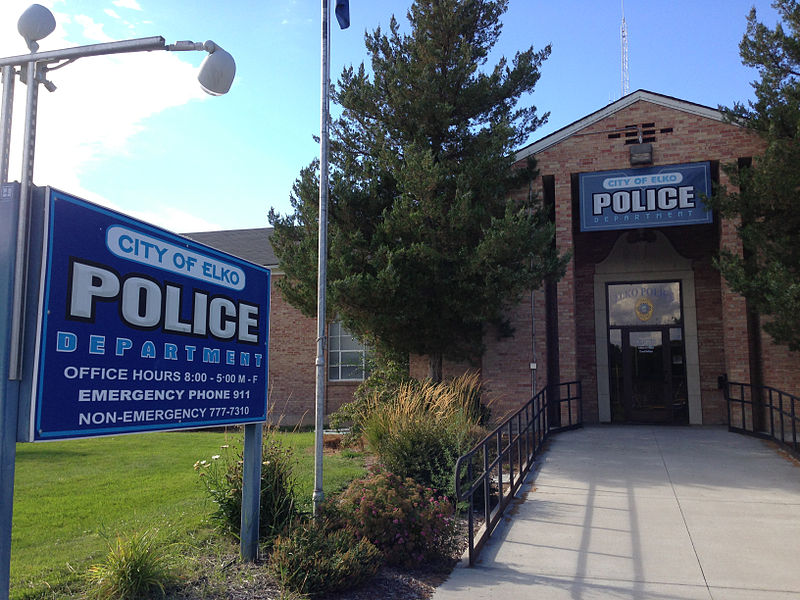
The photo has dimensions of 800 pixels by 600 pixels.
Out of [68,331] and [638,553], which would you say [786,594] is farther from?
[68,331]

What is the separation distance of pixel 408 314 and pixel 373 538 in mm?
6511

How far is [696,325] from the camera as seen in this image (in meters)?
15.6

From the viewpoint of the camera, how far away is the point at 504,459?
34.6 feet

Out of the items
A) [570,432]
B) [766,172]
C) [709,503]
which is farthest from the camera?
[570,432]

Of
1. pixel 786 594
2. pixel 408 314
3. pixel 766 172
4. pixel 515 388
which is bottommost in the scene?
pixel 786 594

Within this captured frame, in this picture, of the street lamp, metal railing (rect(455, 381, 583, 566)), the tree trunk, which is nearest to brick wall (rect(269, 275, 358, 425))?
the tree trunk

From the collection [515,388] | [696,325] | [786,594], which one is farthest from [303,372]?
[786,594]

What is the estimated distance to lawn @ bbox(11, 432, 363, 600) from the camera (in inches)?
217

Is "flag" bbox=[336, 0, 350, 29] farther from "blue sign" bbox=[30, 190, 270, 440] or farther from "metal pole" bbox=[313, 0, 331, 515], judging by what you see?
"blue sign" bbox=[30, 190, 270, 440]

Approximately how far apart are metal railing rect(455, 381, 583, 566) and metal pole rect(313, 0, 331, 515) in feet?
4.61

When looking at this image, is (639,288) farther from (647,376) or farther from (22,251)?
(22,251)

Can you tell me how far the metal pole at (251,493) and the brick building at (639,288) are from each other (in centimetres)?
868

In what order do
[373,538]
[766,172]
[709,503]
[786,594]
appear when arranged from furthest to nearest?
[766,172], [709,503], [373,538], [786,594]

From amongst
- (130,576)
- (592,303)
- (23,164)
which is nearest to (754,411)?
(592,303)
